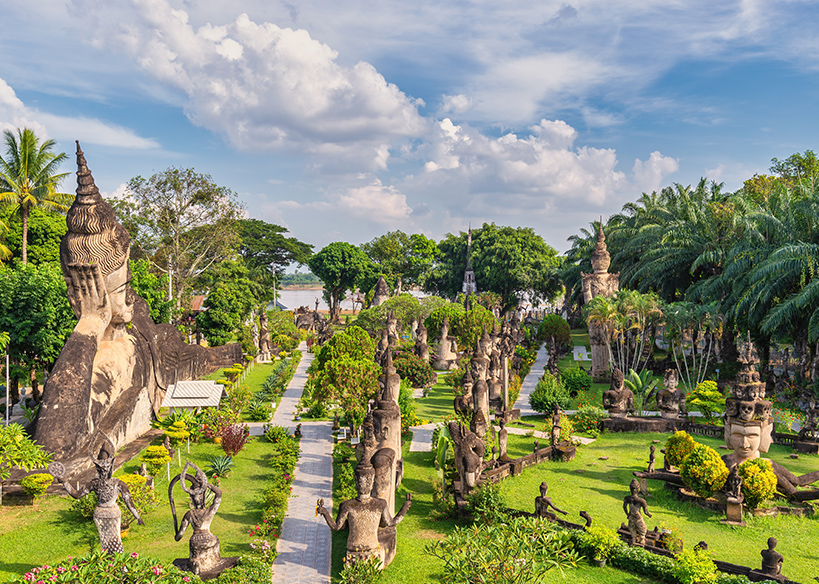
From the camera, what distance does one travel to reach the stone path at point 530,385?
2703 centimetres

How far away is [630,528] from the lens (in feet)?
41.3

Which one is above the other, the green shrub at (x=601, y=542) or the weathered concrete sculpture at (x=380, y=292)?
the weathered concrete sculpture at (x=380, y=292)

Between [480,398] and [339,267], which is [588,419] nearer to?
[480,398]

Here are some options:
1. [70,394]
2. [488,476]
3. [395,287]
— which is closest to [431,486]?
[488,476]

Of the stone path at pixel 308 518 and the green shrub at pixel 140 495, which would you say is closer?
the stone path at pixel 308 518

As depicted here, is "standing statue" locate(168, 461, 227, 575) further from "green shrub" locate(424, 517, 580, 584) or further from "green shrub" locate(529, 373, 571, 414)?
"green shrub" locate(529, 373, 571, 414)

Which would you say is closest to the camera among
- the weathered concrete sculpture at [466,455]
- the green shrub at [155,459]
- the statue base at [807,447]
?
the weathered concrete sculpture at [466,455]

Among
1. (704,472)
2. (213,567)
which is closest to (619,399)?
(704,472)

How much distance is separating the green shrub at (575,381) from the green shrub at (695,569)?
1726 centimetres

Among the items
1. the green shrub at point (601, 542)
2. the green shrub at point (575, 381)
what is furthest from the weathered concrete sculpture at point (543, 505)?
the green shrub at point (575, 381)

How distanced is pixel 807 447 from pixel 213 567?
1926 cm

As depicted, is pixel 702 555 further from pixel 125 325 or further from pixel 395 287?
pixel 395 287

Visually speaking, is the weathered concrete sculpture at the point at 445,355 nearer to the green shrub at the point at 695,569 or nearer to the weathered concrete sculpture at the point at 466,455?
the weathered concrete sculpture at the point at 466,455

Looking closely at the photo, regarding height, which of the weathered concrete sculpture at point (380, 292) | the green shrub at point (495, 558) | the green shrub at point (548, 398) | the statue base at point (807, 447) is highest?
the weathered concrete sculpture at point (380, 292)
